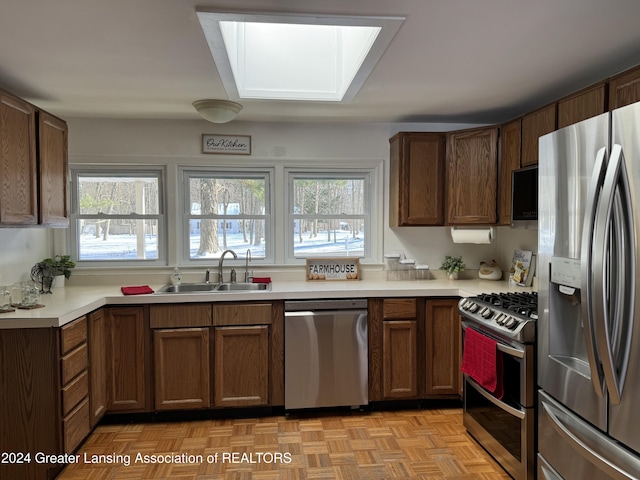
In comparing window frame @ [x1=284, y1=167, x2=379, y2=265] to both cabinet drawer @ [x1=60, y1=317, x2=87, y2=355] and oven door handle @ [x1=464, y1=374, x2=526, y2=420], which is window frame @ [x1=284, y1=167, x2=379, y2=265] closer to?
oven door handle @ [x1=464, y1=374, x2=526, y2=420]

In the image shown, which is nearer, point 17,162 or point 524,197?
point 17,162

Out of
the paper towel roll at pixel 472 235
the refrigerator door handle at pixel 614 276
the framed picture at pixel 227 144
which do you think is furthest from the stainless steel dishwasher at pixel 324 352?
the refrigerator door handle at pixel 614 276

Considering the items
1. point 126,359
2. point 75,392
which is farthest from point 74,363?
point 126,359

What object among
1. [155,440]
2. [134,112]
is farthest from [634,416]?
[134,112]

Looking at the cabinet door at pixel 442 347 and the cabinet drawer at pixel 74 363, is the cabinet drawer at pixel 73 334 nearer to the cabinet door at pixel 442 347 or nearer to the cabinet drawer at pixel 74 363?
the cabinet drawer at pixel 74 363

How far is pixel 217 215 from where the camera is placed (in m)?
3.61

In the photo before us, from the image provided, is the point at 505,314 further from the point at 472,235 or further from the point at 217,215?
the point at 217,215

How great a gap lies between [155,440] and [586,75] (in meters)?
3.51

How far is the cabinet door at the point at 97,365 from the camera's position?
2.64 m

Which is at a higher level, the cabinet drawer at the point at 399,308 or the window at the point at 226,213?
the window at the point at 226,213

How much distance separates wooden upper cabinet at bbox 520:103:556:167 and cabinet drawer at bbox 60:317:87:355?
3.06 metres

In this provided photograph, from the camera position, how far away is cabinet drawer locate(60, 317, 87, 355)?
2.28 m

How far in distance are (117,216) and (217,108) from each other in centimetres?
137

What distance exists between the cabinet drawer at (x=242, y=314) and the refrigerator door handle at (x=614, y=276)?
2.02 meters
